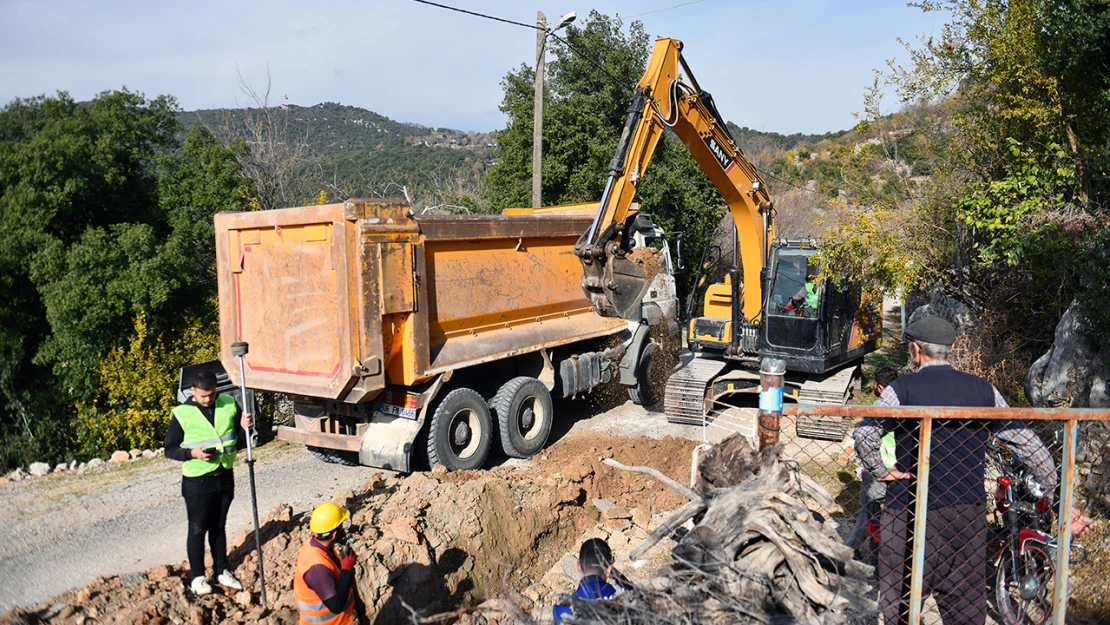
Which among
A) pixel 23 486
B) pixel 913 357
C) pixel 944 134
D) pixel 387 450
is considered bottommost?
pixel 23 486

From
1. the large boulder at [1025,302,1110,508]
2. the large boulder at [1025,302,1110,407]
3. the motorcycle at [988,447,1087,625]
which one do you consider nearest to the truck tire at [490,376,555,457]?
the motorcycle at [988,447,1087,625]

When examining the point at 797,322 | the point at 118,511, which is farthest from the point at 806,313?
the point at 118,511

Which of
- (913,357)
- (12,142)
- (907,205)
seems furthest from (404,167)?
(913,357)

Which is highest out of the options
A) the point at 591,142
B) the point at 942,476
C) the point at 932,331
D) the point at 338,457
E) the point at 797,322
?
the point at 591,142

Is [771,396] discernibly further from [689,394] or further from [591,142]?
[591,142]

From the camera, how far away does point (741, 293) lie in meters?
9.26

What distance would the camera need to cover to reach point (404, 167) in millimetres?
35312

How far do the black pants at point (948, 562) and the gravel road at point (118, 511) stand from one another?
199 inches

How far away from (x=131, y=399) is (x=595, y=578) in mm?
8616

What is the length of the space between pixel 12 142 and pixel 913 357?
1158 centimetres

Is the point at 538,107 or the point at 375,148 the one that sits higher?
the point at 375,148

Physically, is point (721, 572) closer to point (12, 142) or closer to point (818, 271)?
point (818, 271)

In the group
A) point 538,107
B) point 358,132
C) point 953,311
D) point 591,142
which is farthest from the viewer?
point 358,132

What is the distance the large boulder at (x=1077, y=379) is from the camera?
5910mm
